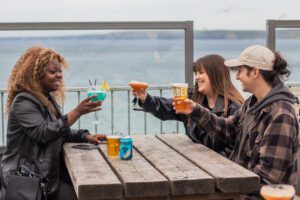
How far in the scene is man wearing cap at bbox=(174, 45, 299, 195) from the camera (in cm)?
322

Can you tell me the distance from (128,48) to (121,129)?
2.59 ft

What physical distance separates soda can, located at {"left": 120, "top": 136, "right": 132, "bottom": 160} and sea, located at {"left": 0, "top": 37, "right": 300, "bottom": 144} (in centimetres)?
226

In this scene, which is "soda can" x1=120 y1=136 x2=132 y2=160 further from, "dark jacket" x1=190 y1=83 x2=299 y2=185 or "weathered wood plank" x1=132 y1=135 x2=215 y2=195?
"dark jacket" x1=190 y1=83 x2=299 y2=185

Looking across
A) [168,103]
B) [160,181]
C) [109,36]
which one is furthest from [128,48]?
[160,181]

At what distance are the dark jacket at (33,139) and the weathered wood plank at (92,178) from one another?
0.68 ft

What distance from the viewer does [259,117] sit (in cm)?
337

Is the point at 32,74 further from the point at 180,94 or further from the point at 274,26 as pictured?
the point at 274,26

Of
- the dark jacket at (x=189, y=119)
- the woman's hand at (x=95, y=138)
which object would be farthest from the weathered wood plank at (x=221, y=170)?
the woman's hand at (x=95, y=138)

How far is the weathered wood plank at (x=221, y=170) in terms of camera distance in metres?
2.98

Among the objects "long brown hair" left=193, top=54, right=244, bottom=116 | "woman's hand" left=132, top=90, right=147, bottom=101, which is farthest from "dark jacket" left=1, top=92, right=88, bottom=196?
"long brown hair" left=193, top=54, right=244, bottom=116

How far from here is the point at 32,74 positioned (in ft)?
13.0

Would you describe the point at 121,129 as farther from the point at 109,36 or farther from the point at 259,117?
the point at 259,117

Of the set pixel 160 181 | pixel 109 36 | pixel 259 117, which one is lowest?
pixel 160 181

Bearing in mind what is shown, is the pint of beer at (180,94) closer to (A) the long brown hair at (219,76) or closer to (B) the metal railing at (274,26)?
(A) the long brown hair at (219,76)
